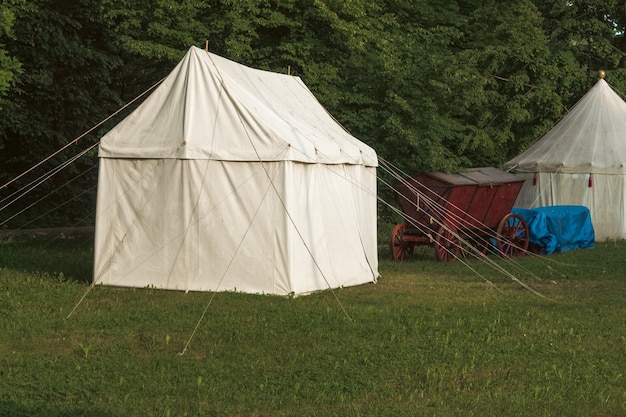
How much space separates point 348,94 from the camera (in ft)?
79.6

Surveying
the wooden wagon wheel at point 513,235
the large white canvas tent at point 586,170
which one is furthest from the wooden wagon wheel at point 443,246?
the large white canvas tent at point 586,170

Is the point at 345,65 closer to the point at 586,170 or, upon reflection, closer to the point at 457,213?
the point at 457,213

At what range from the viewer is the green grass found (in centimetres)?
872

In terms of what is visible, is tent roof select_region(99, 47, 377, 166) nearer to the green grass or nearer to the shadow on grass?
the green grass

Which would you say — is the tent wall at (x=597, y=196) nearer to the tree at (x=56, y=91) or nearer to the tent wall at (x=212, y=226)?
the tree at (x=56, y=91)

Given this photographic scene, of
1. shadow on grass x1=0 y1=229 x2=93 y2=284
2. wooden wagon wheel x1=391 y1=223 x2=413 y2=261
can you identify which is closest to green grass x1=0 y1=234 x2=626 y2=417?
shadow on grass x1=0 y1=229 x2=93 y2=284

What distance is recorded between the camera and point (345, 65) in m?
24.7

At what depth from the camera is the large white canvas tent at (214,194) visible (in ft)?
48.0

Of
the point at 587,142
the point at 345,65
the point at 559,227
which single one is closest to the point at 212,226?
the point at 345,65

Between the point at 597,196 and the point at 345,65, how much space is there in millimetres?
8984

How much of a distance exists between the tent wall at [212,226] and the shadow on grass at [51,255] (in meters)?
1.30

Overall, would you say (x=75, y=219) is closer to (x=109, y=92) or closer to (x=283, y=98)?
(x=109, y=92)

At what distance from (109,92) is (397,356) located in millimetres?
24220

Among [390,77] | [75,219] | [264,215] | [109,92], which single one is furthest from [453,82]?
[75,219]
